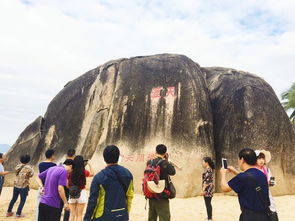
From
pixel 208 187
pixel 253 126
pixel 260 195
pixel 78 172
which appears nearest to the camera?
pixel 260 195

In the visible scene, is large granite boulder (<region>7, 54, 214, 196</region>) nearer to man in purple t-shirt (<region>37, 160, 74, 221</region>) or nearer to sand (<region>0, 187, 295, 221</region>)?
sand (<region>0, 187, 295, 221</region>)

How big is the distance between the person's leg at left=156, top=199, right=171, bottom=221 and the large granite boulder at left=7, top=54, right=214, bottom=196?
6.02m

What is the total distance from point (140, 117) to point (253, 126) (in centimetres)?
448

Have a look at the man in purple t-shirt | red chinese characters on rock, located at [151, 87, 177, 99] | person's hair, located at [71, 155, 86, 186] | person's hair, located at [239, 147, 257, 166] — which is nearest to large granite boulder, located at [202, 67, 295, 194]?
red chinese characters on rock, located at [151, 87, 177, 99]

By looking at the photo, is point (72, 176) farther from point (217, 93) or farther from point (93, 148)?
point (217, 93)

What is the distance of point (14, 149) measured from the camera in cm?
1578

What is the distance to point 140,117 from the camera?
40.8 ft

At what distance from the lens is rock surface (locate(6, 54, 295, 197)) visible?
454 inches

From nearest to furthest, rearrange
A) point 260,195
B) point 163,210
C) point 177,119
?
point 260,195, point 163,210, point 177,119

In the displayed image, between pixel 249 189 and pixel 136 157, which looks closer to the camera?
pixel 249 189

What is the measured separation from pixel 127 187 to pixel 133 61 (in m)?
11.2

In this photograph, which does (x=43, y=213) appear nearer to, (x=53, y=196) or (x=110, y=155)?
(x=53, y=196)

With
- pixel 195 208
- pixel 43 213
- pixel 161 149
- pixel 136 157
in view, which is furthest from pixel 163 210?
pixel 136 157

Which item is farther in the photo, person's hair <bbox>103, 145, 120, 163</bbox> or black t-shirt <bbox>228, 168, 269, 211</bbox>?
person's hair <bbox>103, 145, 120, 163</bbox>
